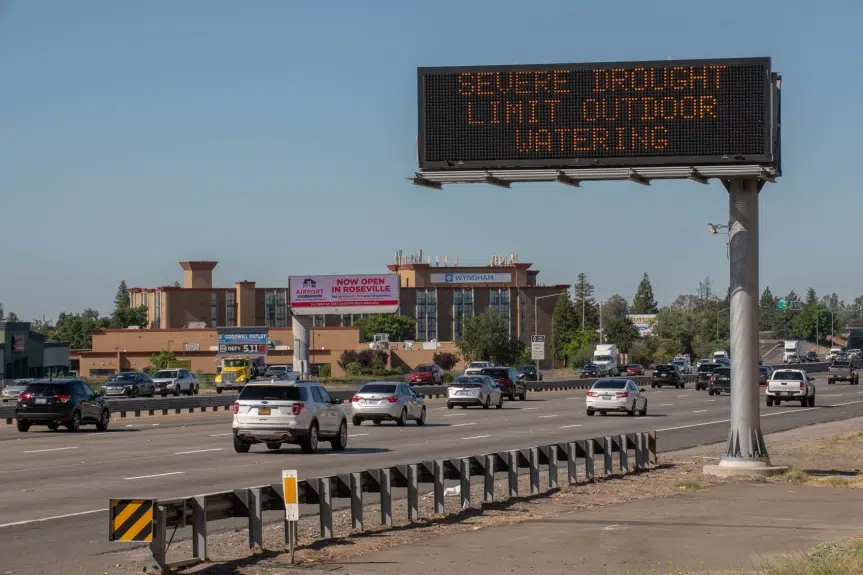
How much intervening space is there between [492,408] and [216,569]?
45.3 m

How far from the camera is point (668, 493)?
2212cm

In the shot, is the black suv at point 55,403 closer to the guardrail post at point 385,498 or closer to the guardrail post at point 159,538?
the guardrail post at point 385,498

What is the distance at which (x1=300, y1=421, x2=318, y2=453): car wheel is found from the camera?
2998 centimetres

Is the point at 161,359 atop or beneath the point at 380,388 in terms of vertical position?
beneath

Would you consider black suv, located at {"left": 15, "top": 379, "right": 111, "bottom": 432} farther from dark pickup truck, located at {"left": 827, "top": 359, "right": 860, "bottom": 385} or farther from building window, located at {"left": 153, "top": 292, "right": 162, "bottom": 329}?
building window, located at {"left": 153, "top": 292, "right": 162, "bottom": 329}

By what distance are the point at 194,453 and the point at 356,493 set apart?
14.7m

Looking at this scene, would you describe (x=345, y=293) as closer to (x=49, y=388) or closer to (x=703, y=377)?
(x=703, y=377)

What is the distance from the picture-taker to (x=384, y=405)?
4294cm

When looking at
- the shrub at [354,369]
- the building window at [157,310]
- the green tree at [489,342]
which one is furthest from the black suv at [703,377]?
the building window at [157,310]

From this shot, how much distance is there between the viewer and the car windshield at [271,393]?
30062mm

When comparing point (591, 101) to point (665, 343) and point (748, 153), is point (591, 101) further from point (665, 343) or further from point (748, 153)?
point (665, 343)

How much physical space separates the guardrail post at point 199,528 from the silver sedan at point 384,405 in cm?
2883

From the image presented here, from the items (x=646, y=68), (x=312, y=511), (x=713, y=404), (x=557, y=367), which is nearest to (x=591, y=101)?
(x=646, y=68)

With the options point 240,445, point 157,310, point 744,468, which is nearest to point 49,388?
point 240,445
